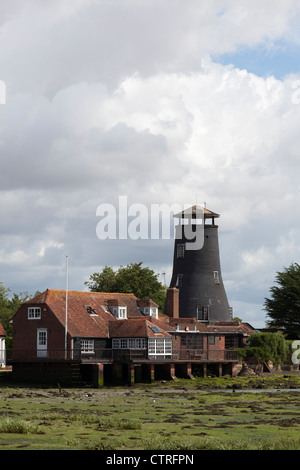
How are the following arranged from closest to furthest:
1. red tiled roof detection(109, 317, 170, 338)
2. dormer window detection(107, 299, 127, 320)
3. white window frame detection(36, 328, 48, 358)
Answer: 1. white window frame detection(36, 328, 48, 358)
2. red tiled roof detection(109, 317, 170, 338)
3. dormer window detection(107, 299, 127, 320)

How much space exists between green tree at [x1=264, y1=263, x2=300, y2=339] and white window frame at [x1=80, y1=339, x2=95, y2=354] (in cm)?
4138

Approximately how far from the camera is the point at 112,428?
33.1 metres

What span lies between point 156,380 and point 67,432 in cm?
4171

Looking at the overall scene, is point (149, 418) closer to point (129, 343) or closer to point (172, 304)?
point (129, 343)

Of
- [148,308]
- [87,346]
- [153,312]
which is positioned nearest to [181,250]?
[153,312]

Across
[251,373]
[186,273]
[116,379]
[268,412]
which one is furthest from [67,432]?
[186,273]

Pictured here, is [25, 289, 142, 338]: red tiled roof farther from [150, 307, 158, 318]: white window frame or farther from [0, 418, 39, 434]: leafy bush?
[0, 418, 39, 434]: leafy bush

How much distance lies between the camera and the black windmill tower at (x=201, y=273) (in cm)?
9512

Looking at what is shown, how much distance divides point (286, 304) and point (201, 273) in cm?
1583

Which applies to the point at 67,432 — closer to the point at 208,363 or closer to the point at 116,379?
the point at 116,379

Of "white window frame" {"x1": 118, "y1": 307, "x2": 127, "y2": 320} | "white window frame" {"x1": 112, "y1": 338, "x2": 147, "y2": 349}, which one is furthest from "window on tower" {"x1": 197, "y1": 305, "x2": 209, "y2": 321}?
"white window frame" {"x1": 112, "y1": 338, "x2": 147, "y2": 349}

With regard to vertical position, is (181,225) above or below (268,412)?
above

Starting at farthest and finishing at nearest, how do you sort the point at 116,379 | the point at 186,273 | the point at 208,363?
the point at 186,273 < the point at 208,363 < the point at 116,379

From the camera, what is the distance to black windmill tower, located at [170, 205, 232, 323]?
9512cm
